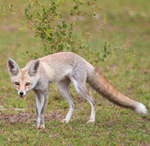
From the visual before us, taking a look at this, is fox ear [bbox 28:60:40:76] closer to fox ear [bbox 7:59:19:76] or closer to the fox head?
the fox head

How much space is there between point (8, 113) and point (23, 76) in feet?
6.03

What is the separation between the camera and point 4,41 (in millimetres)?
14227

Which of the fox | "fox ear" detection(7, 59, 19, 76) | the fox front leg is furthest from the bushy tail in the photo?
"fox ear" detection(7, 59, 19, 76)

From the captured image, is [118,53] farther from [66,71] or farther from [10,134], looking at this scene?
[10,134]

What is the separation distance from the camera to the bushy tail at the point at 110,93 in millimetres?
5797

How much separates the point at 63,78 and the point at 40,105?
2.76 ft

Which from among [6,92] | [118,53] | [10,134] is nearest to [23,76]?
[10,134]

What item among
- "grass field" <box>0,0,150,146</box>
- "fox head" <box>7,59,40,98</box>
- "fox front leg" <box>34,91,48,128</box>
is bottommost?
"grass field" <box>0,0,150,146</box>

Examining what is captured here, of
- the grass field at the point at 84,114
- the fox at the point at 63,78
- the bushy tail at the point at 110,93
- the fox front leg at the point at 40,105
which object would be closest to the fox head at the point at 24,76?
the fox at the point at 63,78

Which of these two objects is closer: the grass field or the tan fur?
the grass field

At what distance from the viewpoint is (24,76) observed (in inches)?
196

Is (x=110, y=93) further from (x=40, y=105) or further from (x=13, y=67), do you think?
(x=13, y=67)

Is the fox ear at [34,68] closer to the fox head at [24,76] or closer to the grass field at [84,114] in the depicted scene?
the fox head at [24,76]

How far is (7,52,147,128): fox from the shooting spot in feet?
16.7
